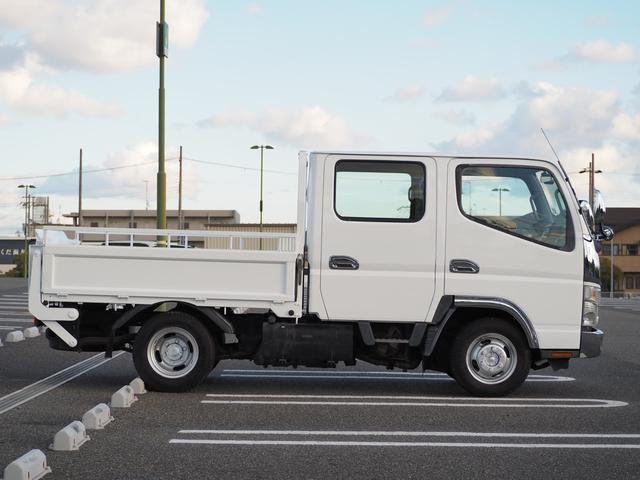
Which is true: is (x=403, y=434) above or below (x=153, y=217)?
below

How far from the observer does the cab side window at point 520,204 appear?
357 inches

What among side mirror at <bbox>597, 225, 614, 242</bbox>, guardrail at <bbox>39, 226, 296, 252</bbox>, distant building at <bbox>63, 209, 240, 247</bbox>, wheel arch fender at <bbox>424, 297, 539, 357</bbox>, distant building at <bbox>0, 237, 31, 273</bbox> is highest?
distant building at <bbox>63, 209, 240, 247</bbox>

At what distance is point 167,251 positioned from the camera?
29.5ft

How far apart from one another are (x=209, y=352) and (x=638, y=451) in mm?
4289

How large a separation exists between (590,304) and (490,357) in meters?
1.15

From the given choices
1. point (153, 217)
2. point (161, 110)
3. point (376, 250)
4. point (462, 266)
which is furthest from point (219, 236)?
point (153, 217)

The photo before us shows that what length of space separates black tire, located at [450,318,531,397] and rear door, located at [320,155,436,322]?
0.53m

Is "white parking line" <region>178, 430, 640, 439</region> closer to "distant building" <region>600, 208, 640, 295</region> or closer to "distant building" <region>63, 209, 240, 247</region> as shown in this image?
"distant building" <region>600, 208, 640, 295</region>

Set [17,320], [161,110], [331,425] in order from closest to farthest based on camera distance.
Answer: [331,425]
[161,110]
[17,320]

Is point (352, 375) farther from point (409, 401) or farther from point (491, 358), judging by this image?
point (491, 358)

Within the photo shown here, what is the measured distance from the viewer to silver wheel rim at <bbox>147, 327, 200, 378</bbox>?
29.9ft

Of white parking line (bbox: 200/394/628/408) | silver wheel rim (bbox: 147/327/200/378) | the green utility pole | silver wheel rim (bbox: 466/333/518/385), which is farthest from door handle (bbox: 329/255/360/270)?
the green utility pole

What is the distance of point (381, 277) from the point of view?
29.5 feet

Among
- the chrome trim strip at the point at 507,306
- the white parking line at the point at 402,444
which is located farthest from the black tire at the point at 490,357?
the white parking line at the point at 402,444
